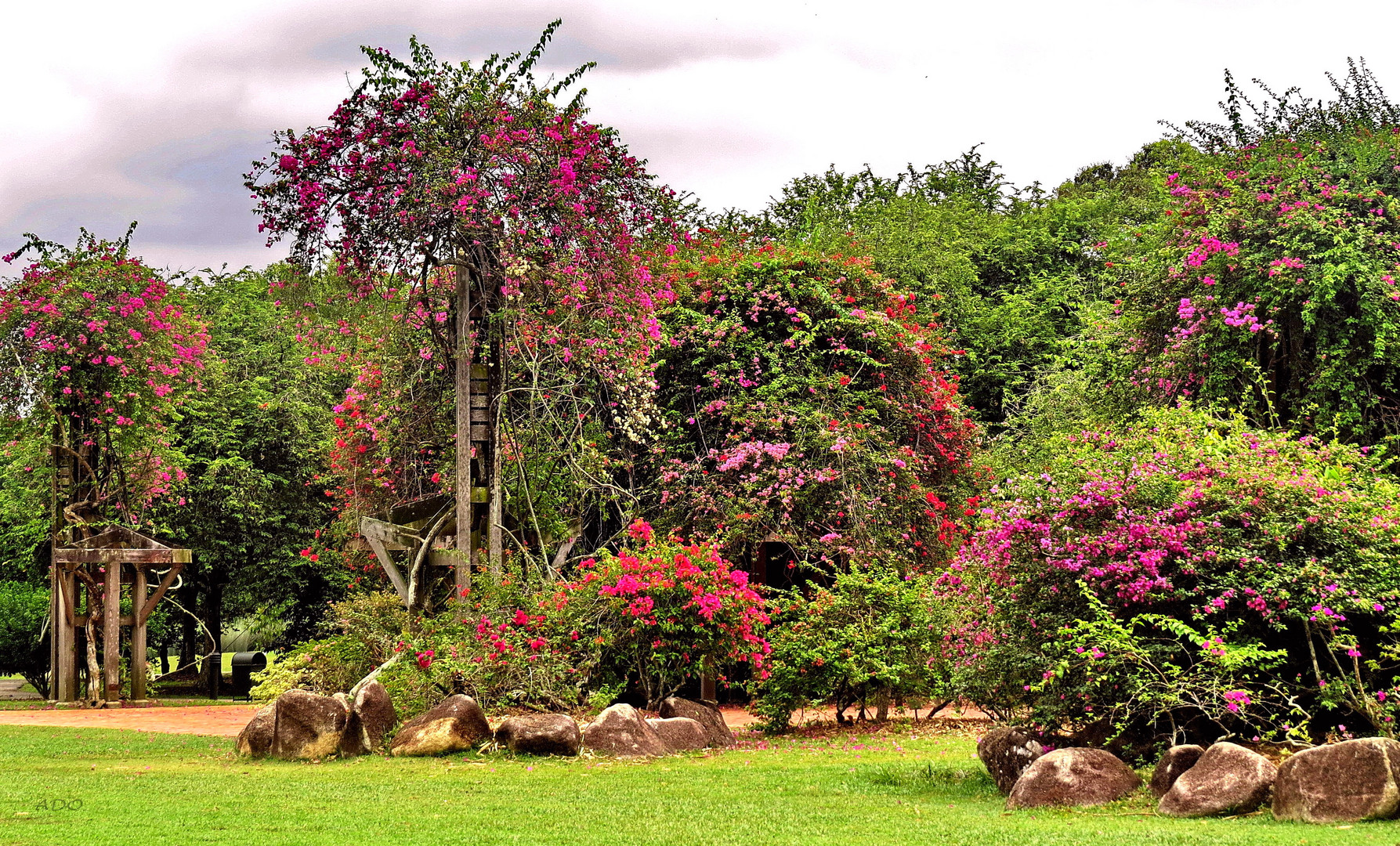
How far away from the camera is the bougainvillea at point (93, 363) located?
1795cm

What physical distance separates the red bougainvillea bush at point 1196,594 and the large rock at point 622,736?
3093 millimetres

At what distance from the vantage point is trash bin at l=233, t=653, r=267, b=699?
77.6 feet

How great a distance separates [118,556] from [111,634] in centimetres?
117

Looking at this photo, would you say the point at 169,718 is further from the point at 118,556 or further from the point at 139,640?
the point at 139,640

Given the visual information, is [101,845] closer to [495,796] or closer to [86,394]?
[495,796]

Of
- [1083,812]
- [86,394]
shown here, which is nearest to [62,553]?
[86,394]

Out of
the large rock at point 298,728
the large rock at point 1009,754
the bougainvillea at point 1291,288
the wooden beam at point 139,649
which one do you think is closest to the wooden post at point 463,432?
the large rock at point 298,728

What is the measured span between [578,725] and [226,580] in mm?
15705

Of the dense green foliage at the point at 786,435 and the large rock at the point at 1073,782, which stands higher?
the dense green foliage at the point at 786,435

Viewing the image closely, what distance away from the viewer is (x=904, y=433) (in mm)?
17938

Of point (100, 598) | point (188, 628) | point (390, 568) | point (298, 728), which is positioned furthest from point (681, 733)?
point (188, 628)

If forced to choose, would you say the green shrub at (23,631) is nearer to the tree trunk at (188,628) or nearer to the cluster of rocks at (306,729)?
the tree trunk at (188,628)

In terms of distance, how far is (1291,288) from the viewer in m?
13.9

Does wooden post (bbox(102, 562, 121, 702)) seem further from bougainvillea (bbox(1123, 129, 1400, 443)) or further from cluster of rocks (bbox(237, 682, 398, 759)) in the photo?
bougainvillea (bbox(1123, 129, 1400, 443))
